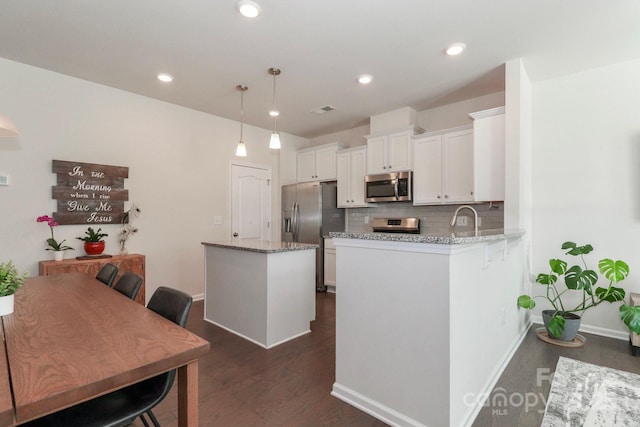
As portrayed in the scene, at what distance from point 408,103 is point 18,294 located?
430 cm

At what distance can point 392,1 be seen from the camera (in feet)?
7.29

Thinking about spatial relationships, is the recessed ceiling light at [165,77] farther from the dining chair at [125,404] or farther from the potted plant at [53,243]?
the dining chair at [125,404]

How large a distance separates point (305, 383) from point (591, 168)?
352 centimetres

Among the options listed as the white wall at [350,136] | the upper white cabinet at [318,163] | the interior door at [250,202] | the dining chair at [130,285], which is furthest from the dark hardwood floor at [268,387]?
the white wall at [350,136]

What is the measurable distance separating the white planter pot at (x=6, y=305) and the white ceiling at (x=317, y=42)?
81.3 inches

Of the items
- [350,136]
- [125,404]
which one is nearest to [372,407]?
[125,404]

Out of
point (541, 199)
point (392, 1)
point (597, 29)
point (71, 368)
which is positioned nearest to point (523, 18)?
point (597, 29)

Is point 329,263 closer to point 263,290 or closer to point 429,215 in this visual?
point 429,215

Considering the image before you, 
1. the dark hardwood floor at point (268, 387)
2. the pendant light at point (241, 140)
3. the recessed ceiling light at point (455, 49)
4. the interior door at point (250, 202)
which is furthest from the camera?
the interior door at point (250, 202)

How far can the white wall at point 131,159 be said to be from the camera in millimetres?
3117

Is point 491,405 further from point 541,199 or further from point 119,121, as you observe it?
point 119,121

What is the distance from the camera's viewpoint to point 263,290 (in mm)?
2895

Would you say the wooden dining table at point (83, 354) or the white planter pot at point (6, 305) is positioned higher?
the white planter pot at point (6, 305)

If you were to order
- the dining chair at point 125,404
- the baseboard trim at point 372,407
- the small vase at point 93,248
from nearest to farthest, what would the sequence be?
the dining chair at point 125,404 < the baseboard trim at point 372,407 < the small vase at point 93,248
